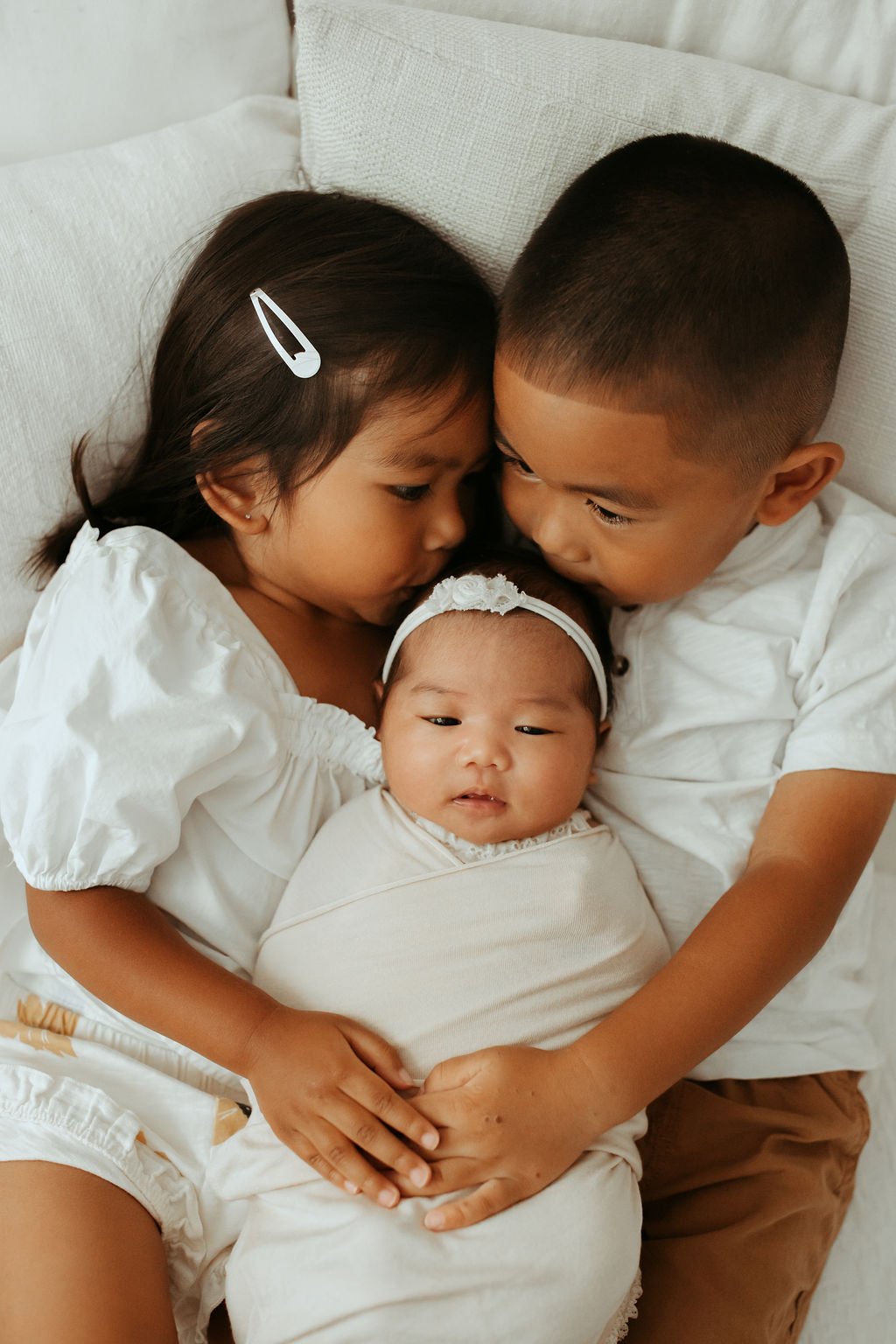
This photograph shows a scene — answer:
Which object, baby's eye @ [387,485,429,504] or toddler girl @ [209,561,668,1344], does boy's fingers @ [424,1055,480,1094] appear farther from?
baby's eye @ [387,485,429,504]

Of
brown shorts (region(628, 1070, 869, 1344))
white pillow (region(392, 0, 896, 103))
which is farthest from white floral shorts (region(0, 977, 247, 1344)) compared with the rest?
white pillow (region(392, 0, 896, 103))

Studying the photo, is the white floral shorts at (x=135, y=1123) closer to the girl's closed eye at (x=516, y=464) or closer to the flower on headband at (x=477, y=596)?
the flower on headband at (x=477, y=596)

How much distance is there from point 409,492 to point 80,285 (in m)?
0.45

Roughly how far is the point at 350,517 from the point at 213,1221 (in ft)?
2.41

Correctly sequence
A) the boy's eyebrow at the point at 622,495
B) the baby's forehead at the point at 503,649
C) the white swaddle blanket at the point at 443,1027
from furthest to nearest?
the baby's forehead at the point at 503,649, the boy's eyebrow at the point at 622,495, the white swaddle blanket at the point at 443,1027

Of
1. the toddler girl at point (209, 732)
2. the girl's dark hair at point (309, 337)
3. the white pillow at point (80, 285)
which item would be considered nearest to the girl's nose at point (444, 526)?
the toddler girl at point (209, 732)

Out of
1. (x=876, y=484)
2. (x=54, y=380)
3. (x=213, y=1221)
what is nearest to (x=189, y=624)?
(x=54, y=380)

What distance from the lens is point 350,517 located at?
1.24 metres

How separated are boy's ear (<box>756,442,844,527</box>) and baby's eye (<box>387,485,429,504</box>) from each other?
36cm

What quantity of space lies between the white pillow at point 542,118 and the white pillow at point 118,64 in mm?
159

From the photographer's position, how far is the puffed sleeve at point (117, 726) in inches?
42.8

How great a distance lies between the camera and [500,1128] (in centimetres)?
104

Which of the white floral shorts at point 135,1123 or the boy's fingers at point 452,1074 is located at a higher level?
the boy's fingers at point 452,1074

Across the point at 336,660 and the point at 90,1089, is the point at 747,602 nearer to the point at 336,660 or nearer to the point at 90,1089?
the point at 336,660
